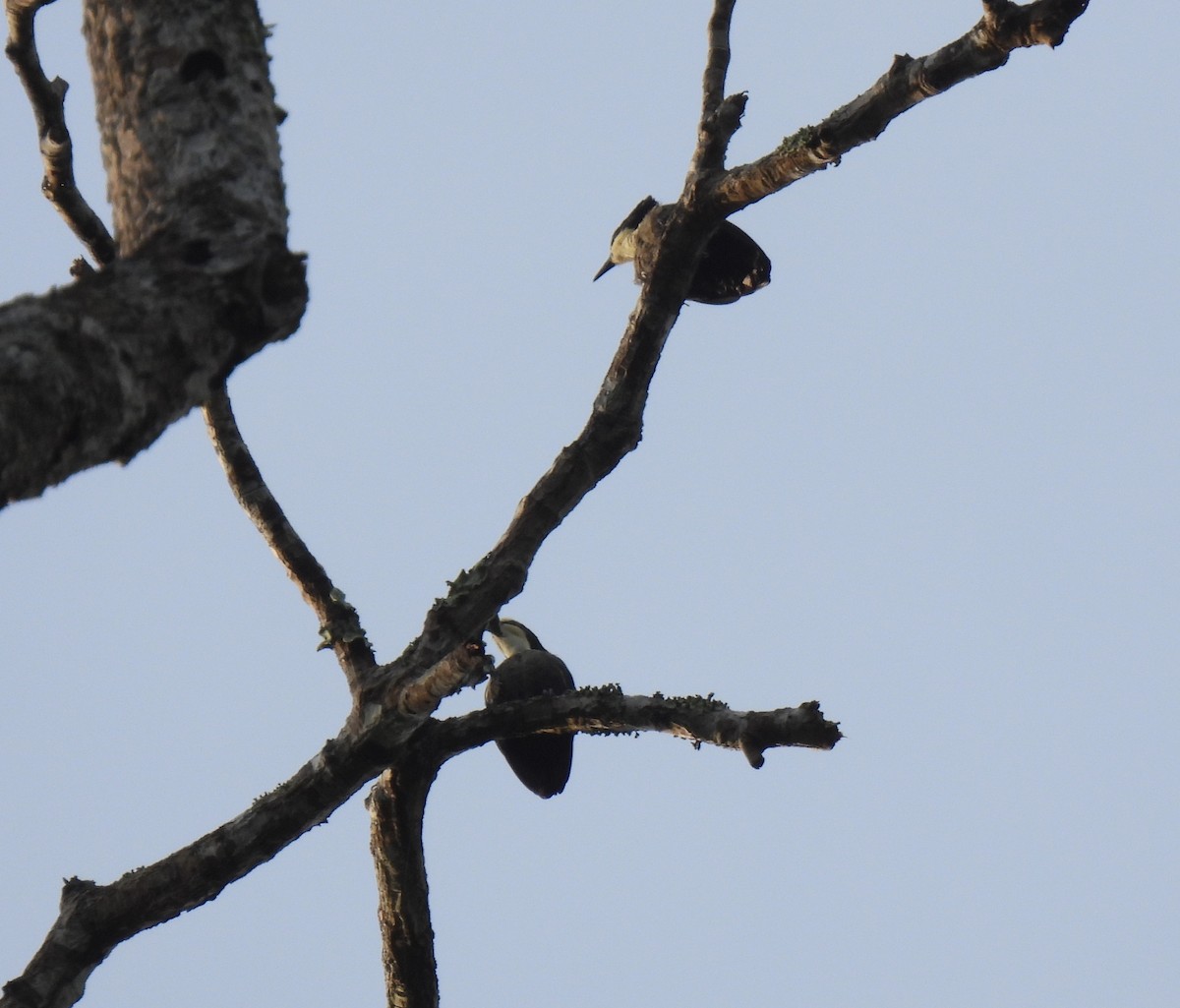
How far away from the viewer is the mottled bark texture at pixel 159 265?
1.96 meters

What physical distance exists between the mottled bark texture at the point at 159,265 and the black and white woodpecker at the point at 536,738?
165 inches

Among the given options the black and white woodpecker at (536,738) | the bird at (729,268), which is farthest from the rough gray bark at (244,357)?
the black and white woodpecker at (536,738)

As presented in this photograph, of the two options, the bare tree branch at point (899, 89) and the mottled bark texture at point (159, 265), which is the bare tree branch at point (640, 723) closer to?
the bare tree branch at point (899, 89)

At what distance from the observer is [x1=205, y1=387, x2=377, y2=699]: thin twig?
17.4 ft

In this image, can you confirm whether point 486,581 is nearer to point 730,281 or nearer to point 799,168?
point 799,168

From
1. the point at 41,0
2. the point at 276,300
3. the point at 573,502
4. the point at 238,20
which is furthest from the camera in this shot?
the point at 573,502

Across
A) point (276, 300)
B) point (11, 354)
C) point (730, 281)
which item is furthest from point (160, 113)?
point (730, 281)


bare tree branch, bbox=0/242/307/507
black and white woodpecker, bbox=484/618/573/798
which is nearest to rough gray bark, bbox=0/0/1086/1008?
bare tree branch, bbox=0/242/307/507

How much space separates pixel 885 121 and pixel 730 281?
252 cm

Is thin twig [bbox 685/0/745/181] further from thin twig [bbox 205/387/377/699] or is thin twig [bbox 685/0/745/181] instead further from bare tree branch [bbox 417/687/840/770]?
thin twig [bbox 205/387/377/699]

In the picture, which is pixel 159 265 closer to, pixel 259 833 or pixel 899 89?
pixel 259 833

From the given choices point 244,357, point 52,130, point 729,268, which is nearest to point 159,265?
point 244,357

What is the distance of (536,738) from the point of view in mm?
6484

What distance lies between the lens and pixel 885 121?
452 cm
